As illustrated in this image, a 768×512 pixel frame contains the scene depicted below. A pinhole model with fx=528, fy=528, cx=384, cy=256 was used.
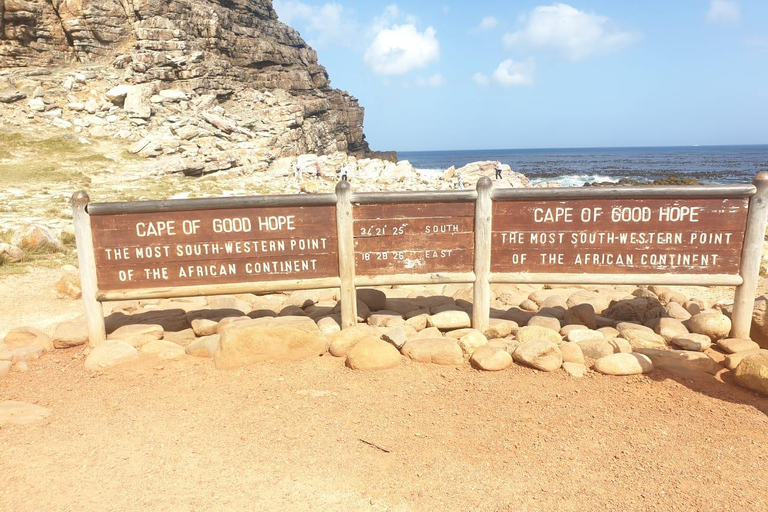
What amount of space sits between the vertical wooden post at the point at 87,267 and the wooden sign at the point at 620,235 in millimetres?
4329

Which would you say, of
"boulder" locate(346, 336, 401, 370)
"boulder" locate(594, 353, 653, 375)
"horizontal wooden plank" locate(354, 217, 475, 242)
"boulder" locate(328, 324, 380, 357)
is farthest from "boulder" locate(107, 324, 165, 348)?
"boulder" locate(594, 353, 653, 375)

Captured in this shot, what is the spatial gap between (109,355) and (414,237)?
11.0 ft

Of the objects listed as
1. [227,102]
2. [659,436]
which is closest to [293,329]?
[659,436]

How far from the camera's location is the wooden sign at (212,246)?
564 cm

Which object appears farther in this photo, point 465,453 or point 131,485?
point 465,453

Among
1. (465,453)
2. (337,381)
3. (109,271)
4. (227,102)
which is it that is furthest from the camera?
(227,102)

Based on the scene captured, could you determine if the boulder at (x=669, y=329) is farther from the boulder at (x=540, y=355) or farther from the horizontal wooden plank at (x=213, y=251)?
the horizontal wooden plank at (x=213, y=251)

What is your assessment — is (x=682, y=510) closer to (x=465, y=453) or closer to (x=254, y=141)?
(x=465, y=453)

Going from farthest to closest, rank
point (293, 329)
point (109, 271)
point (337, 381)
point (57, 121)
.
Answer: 1. point (57, 121)
2. point (109, 271)
3. point (293, 329)
4. point (337, 381)

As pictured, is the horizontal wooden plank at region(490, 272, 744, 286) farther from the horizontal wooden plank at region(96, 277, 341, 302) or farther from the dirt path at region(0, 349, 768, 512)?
the horizontal wooden plank at region(96, 277, 341, 302)

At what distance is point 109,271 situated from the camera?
5699 mm

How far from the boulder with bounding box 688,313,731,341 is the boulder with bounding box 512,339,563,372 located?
1.86m

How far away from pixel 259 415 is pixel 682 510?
2.98 metres

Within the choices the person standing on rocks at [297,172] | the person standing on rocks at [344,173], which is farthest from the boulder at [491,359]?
the person standing on rocks at [297,172]
